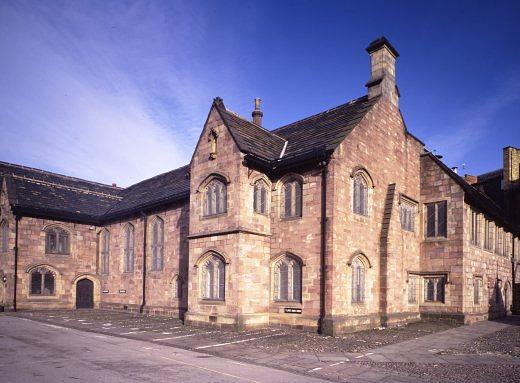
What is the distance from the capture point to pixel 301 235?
17.5 metres

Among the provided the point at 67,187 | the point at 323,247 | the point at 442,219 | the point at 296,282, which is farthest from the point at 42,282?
the point at 442,219

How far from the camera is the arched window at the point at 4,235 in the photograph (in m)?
27.2

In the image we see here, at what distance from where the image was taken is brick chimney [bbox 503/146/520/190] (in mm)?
33938

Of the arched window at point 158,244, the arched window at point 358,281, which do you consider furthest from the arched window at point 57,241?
the arched window at point 358,281

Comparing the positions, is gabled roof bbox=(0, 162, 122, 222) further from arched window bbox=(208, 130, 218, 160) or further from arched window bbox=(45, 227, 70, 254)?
arched window bbox=(208, 130, 218, 160)

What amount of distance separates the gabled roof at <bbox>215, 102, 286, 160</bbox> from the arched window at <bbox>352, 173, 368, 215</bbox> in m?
3.83

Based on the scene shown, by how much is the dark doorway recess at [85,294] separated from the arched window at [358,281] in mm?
19921

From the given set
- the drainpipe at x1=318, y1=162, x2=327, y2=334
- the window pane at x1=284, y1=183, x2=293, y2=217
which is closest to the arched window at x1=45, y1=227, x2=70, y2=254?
the window pane at x1=284, y1=183, x2=293, y2=217

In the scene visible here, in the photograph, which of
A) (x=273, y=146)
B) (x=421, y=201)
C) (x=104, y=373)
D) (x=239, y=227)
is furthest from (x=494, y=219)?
(x=104, y=373)

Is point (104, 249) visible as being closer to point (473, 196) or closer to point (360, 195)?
point (360, 195)

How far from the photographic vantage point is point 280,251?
1814cm

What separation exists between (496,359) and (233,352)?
7135 millimetres

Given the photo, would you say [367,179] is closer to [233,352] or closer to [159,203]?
[233,352]

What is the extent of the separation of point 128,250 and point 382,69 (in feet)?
62.3
